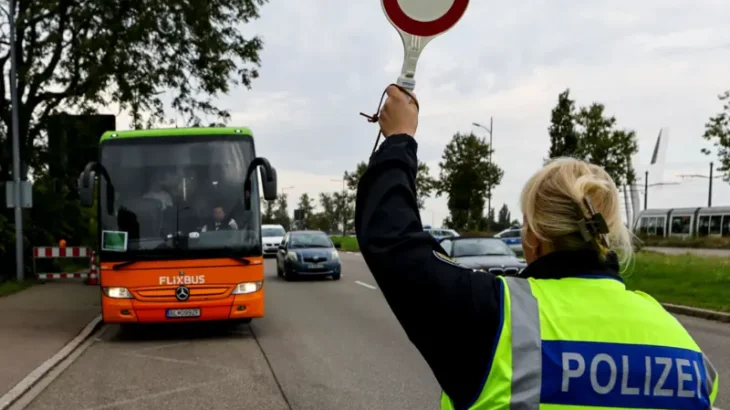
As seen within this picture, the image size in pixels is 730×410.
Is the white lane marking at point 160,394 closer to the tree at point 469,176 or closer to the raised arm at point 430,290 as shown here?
the raised arm at point 430,290

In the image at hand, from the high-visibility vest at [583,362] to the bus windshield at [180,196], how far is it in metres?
9.63

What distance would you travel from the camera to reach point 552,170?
1.75 m

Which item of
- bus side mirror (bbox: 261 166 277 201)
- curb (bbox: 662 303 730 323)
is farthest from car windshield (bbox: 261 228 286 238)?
bus side mirror (bbox: 261 166 277 201)

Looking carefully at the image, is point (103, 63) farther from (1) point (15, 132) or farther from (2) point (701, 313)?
(2) point (701, 313)

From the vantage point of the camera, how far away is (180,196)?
11.1 meters

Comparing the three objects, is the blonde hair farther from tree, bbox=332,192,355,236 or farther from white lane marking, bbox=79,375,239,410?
tree, bbox=332,192,355,236

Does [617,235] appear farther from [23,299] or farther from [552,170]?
[23,299]

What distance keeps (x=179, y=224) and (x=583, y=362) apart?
32.6 feet

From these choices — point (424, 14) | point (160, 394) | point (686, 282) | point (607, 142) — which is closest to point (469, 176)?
point (607, 142)

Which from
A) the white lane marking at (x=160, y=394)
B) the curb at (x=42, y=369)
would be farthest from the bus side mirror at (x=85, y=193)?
the white lane marking at (x=160, y=394)

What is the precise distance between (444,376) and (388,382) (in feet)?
21.2

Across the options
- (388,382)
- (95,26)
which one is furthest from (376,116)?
(95,26)

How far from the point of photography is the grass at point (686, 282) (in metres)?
15.2

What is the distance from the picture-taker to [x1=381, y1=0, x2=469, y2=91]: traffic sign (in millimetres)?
2131
